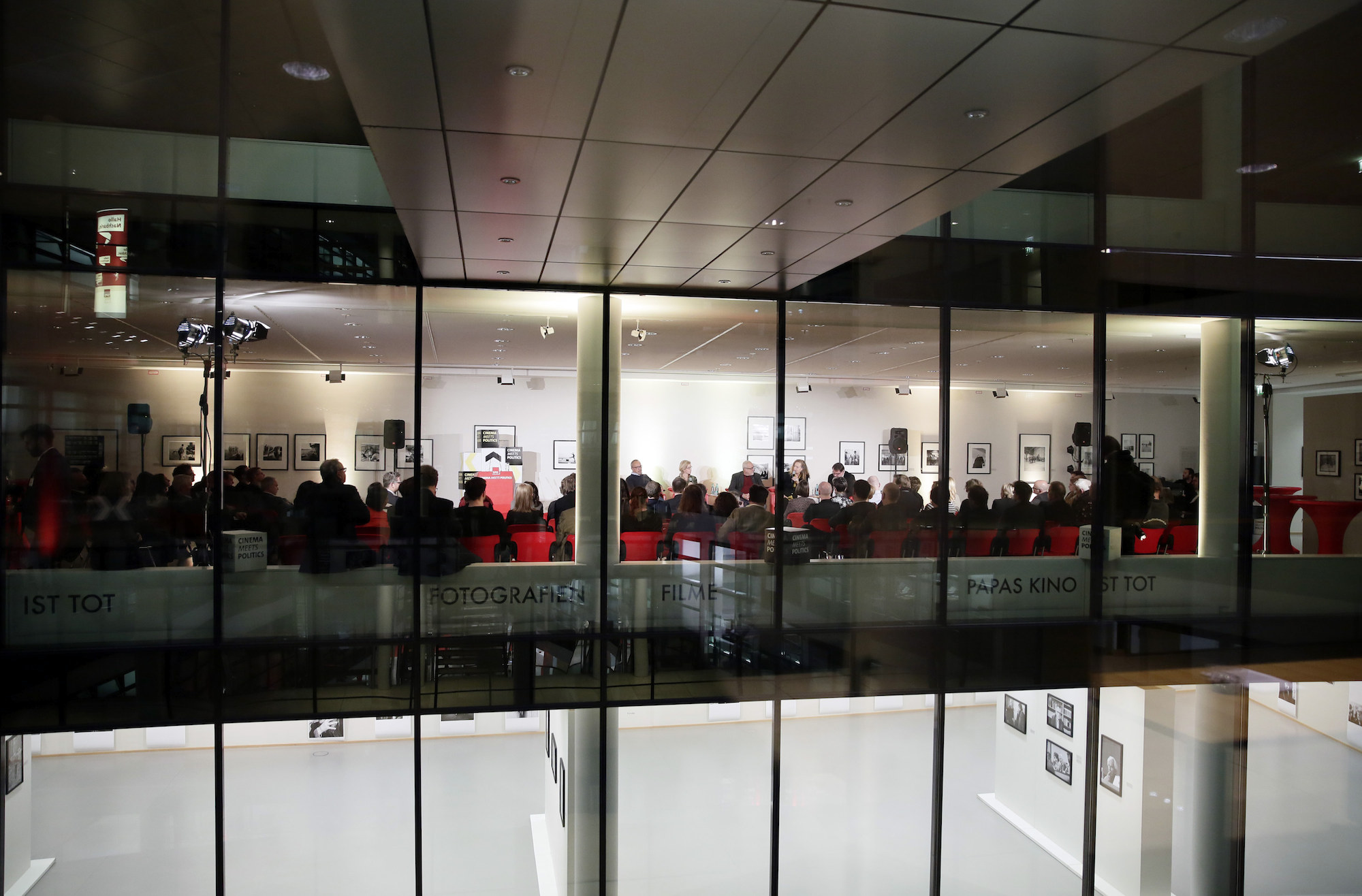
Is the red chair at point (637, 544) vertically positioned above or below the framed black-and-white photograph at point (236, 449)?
below

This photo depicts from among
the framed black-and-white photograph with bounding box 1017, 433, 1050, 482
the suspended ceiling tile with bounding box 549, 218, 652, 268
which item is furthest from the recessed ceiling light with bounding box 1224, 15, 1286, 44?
the framed black-and-white photograph with bounding box 1017, 433, 1050, 482

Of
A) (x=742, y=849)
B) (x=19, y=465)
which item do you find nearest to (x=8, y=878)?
(x=19, y=465)

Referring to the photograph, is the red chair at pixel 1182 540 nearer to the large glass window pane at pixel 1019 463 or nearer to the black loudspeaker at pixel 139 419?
the large glass window pane at pixel 1019 463

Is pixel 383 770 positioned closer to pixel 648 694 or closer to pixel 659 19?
pixel 648 694

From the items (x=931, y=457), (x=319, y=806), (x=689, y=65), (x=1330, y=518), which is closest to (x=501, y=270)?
(x=689, y=65)

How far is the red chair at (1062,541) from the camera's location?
8094mm

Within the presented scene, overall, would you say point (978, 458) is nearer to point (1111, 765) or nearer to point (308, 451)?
point (1111, 765)

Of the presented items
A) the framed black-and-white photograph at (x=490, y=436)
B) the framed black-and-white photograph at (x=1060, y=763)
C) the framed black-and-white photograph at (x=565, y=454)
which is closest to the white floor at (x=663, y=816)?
the framed black-and-white photograph at (x=1060, y=763)

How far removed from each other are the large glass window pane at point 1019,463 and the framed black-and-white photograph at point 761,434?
190 centimetres

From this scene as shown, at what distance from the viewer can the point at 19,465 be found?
627 cm

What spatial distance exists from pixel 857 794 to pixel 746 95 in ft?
22.9

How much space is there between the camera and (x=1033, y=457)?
316 inches

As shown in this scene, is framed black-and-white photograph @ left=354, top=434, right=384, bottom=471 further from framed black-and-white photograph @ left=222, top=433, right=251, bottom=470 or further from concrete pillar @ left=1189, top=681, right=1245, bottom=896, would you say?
concrete pillar @ left=1189, top=681, right=1245, bottom=896

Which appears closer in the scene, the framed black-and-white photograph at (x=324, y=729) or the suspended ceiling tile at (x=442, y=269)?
the suspended ceiling tile at (x=442, y=269)
